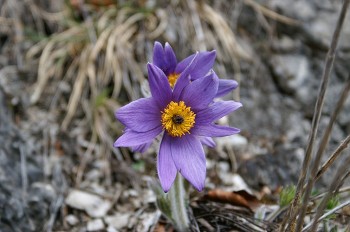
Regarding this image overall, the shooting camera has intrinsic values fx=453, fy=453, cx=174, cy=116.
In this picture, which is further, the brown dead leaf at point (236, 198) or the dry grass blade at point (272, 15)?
the dry grass blade at point (272, 15)

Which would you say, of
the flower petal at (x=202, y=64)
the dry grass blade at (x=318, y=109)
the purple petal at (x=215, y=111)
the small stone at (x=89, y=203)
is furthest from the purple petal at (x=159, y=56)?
the small stone at (x=89, y=203)

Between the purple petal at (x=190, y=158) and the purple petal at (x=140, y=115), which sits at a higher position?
the purple petal at (x=140, y=115)

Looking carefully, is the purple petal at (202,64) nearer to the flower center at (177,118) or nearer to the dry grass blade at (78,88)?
the flower center at (177,118)

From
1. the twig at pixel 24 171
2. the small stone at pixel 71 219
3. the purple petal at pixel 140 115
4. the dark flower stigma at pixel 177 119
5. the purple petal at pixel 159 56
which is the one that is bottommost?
the small stone at pixel 71 219

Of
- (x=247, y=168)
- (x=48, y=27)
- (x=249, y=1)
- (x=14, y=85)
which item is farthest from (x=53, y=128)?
(x=249, y=1)

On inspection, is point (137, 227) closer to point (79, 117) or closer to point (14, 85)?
point (79, 117)

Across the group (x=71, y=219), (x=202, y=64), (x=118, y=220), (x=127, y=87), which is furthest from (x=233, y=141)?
(x=202, y=64)

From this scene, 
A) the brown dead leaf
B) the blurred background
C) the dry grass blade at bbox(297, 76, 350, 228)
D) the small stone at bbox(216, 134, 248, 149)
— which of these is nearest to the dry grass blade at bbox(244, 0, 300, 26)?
the blurred background
